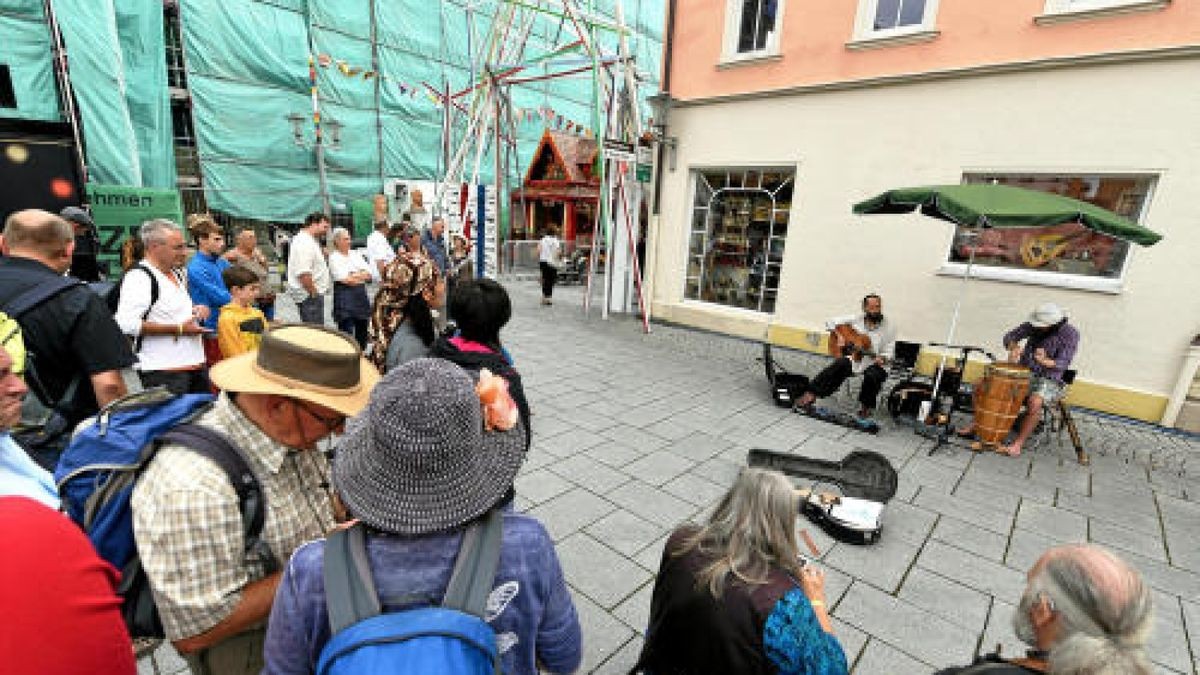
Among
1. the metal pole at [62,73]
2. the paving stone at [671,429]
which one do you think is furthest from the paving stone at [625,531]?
the metal pole at [62,73]

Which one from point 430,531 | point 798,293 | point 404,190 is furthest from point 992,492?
point 404,190

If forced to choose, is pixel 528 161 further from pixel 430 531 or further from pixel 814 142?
pixel 430 531

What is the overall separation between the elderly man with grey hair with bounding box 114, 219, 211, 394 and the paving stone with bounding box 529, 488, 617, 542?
254cm

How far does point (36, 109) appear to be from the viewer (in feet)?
32.7

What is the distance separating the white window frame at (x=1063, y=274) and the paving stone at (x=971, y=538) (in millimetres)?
4168

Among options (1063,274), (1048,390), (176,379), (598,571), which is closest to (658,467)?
(598,571)

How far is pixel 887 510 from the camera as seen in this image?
3.78m

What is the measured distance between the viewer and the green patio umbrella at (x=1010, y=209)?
426cm

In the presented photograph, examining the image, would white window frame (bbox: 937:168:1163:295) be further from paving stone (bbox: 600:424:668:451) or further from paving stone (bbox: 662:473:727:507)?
paving stone (bbox: 662:473:727:507)

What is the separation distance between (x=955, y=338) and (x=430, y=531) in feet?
25.3

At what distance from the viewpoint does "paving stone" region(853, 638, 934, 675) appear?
7.82 feet

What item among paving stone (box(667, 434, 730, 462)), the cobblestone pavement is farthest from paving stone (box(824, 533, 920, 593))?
paving stone (box(667, 434, 730, 462))

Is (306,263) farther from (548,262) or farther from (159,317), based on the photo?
(548,262)

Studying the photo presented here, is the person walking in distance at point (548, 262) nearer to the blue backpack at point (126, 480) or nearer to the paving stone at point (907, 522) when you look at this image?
the paving stone at point (907, 522)
